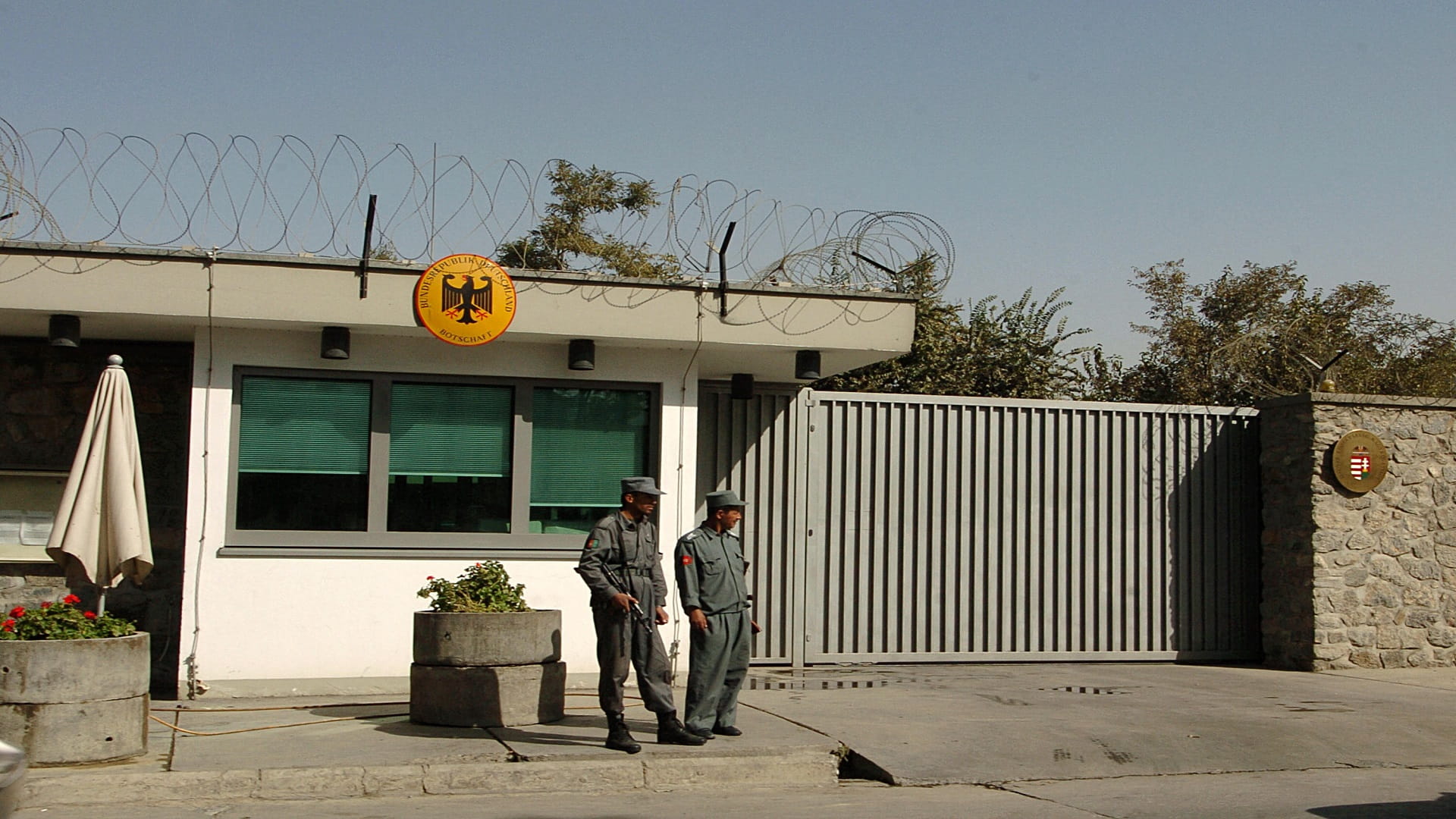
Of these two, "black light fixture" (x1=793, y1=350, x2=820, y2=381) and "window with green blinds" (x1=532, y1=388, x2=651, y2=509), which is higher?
"black light fixture" (x1=793, y1=350, x2=820, y2=381)

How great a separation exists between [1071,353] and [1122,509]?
9007 mm

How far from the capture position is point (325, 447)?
10953 millimetres

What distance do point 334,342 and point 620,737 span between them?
430 cm

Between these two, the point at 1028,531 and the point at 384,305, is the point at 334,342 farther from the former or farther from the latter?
the point at 1028,531

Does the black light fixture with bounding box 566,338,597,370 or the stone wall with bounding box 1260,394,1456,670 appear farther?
the stone wall with bounding box 1260,394,1456,670

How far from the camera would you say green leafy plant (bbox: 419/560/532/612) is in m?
9.06

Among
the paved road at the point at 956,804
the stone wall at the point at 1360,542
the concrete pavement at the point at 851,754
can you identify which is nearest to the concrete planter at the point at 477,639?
the concrete pavement at the point at 851,754

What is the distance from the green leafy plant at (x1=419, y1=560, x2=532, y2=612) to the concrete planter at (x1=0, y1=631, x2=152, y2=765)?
1945 millimetres

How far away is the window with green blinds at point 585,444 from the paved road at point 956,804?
4004 mm

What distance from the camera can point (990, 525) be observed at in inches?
529

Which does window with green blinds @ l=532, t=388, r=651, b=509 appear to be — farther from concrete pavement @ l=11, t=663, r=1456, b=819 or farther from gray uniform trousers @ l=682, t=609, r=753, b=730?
gray uniform trousers @ l=682, t=609, r=753, b=730

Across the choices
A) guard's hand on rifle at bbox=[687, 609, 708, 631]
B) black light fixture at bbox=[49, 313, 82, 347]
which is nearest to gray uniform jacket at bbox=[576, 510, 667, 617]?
guard's hand on rifle at bbox=[687, 609, 708, 631]

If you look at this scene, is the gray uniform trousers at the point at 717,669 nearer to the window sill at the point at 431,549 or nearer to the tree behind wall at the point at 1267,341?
the window sill at the point at 431,549

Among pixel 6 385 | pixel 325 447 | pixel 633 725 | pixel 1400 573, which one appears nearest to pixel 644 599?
pixel 633 725
